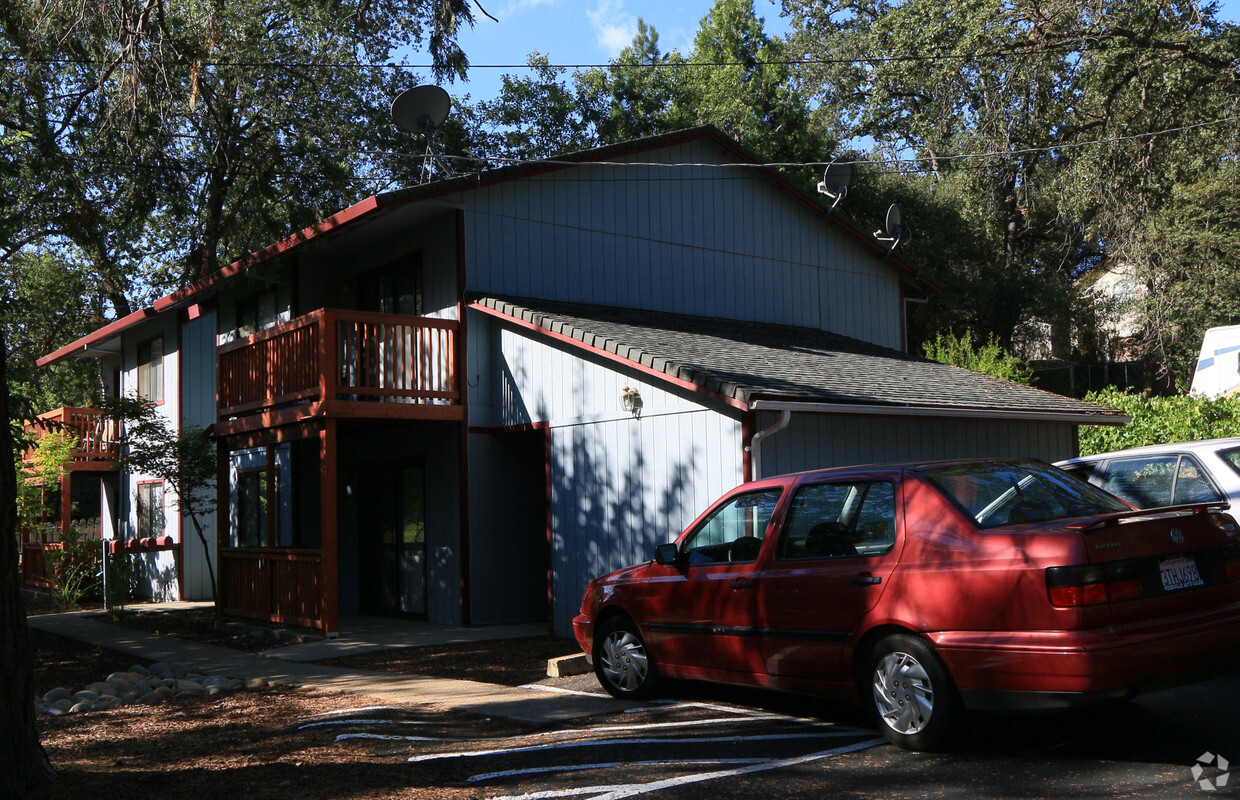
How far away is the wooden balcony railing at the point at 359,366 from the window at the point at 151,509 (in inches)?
329

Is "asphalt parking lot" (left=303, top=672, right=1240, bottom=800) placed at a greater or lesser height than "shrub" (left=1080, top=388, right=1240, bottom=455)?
lesser

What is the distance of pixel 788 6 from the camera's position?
135ft

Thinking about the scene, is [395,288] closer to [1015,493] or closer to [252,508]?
[252,508]

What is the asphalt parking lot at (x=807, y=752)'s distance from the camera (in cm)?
532

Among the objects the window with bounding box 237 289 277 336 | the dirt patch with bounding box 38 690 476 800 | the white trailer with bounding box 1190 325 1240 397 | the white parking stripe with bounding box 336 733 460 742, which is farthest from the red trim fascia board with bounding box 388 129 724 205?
the white trailer with bounding box 1190 325 1240 397

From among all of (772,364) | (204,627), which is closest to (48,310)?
(204,627)

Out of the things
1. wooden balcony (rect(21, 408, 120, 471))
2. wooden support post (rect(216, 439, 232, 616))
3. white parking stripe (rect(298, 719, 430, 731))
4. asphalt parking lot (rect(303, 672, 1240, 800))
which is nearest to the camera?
asphalt parking lot (rect(303, 672, 1240, 800))

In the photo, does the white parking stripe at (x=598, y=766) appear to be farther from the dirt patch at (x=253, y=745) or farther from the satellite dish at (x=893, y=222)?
the satellite dish at (x=893, y=222)

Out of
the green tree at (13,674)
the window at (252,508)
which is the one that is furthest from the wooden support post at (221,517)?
the green tree at (13,674)

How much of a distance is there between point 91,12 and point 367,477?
26.1 ft

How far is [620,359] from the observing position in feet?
38.1

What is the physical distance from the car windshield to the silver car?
2236 millimetres

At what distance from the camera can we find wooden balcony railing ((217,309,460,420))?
43.6ft

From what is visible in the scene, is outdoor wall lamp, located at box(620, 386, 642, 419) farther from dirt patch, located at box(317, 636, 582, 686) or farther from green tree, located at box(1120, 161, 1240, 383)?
green tree, located at box(1120, 161, 1240, 383)
